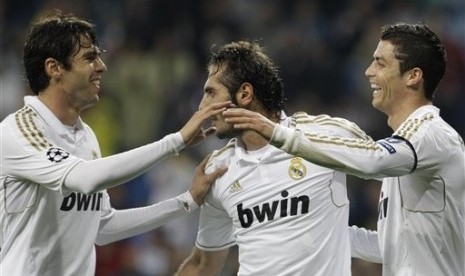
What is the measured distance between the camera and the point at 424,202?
17.6 ft

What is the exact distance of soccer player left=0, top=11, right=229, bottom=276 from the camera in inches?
212

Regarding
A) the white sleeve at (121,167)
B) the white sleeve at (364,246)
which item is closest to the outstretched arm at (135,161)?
the white sleeve at (121,167)

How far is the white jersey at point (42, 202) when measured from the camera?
554cm

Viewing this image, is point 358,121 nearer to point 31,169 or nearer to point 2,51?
point 2,51

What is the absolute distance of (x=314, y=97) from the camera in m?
11.3

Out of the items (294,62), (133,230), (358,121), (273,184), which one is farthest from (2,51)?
(273,184)

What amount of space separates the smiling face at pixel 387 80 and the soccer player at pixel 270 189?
0.20 meters

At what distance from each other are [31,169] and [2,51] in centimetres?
670

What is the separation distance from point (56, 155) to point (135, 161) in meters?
0.43

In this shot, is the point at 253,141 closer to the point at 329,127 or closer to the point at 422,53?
the point at 329,127

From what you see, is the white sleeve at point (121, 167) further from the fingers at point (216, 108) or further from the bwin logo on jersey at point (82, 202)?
the bwin logo on jersey at point (82, 202)

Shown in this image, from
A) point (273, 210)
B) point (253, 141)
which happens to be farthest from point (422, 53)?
point (273, 210)

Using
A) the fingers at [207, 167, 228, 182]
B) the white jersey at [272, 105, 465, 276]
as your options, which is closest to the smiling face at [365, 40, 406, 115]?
the white jersey at [272, 105, 465, 276]

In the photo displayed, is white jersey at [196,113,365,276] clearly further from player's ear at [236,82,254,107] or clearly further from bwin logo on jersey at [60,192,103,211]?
bwin logo on jersey at [60,192,103,211]
